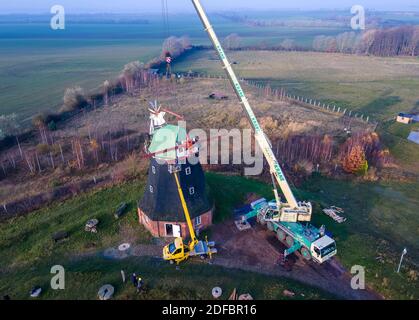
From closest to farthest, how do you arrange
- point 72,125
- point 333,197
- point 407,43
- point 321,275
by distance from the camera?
point 321,275
point 333,197
point 72,125
point 407,43

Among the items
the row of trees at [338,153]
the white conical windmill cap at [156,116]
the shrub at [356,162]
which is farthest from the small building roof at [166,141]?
the shrub at [356,162]

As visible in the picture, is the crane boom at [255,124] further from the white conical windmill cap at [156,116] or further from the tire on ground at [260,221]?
the white conical windmill cap at [156,116]

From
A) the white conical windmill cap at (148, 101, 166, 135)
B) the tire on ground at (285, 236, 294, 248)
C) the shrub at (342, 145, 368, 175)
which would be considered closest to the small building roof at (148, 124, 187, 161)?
the white conical windmill cap at (148, 101, 166, 135)

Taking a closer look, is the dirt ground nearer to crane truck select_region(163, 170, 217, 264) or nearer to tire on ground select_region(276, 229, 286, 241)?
tire on ground select_region(276, 229, 286, 241)

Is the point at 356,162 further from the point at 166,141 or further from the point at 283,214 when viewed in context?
the point at 166,141

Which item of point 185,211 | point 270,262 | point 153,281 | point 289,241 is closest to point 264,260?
point 270,262
